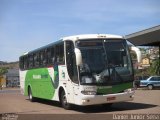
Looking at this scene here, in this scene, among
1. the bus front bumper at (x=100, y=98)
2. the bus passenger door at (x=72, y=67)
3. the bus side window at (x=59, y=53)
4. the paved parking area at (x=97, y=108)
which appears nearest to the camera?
the bus front bumper at (x=100, y=98)

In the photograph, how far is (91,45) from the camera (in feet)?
53.2

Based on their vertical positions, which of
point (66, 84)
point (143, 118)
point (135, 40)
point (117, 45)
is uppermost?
point (135, 40)

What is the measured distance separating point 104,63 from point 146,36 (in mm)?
22165

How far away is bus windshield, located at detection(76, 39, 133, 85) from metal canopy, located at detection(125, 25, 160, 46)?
19364 millimetres

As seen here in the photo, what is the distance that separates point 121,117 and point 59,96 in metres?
5.87

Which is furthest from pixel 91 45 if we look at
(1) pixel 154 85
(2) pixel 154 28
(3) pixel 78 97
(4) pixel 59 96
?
(1) pixel 154 85

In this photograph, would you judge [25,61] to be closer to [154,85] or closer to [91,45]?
[91,45]

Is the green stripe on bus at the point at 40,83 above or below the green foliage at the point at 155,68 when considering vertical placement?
below

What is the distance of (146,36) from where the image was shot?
122 ft

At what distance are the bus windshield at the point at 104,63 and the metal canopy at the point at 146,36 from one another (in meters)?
19.4

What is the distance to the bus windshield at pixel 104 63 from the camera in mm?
15633

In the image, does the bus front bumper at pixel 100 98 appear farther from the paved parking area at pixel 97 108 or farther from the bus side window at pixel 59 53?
the bus side window at pixel 59 53

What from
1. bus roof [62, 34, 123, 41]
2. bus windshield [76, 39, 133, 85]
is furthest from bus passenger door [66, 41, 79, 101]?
bus windshield [76, 39, 133, 85]

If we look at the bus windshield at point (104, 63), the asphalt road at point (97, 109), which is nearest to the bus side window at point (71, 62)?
the bus windshield at point (104, 63)
